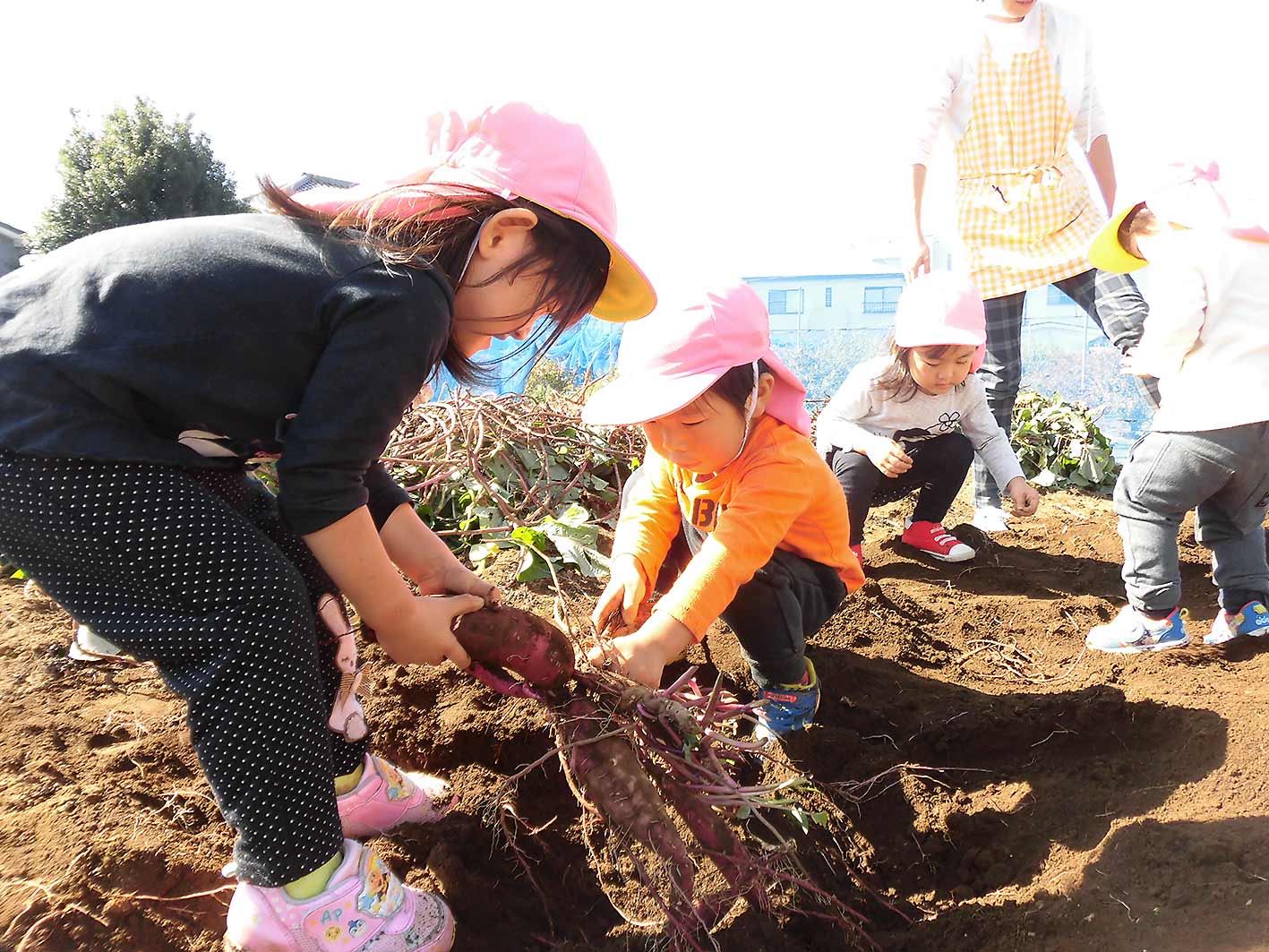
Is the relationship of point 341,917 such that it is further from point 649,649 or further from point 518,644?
point 649,649

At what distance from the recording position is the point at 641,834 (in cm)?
145

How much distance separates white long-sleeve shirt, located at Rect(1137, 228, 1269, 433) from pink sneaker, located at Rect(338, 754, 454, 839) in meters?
2.22

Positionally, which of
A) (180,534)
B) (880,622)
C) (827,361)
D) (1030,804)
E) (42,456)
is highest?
(42,456)

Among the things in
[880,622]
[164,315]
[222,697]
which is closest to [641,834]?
[222,697]

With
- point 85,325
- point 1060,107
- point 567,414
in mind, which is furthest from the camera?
point 567,414

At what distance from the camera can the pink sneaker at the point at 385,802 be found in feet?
5.24

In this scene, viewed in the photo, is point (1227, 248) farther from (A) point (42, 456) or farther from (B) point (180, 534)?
(A) point (42, 456)

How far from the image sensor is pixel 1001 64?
325 centimetres

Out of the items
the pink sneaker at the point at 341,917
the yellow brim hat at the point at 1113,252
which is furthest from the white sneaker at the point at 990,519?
Answer: the pink sneaker at the point at 341,917

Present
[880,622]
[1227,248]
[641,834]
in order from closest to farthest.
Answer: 1. [641,834]
2. [1227,248]
3. [880,622]

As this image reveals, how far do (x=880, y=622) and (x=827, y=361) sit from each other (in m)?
5.56

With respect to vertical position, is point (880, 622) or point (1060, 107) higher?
point (1060, 107)

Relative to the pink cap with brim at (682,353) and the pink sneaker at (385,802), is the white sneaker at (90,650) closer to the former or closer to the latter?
the pink sneaker at (385,802)

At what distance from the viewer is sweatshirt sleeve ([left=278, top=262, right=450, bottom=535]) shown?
1.11 metres
